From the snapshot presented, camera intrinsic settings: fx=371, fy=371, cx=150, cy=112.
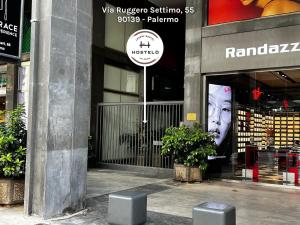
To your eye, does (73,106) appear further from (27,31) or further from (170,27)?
(170,27)

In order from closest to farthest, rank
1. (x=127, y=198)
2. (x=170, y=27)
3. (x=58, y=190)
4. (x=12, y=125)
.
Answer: (x=127, y=198) < (x=58, y=190) < (x=12, y=125) < (x=170, y=27)

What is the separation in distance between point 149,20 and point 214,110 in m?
7.53

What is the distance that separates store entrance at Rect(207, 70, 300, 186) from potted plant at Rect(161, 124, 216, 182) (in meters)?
1.06

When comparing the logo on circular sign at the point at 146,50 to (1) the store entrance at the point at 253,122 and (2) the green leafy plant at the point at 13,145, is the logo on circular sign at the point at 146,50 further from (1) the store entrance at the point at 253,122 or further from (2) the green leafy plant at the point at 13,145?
(2) the green leafy plant at the point at 13,145

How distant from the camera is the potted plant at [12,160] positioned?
7348 mm

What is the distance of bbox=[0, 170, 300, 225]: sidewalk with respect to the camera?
21.9ft

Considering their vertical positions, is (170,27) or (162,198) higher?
(170,27)

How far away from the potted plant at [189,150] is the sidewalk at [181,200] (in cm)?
42

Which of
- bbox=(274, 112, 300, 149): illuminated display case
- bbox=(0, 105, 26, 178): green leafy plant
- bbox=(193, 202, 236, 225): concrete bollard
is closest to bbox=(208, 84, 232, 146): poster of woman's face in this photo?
bbox=(274, 112, 300, 149): illuminated display case

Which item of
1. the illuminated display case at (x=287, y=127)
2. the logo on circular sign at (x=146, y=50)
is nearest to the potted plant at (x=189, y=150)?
the logo on circular sign at (x=146, y=50)

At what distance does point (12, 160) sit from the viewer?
7.35m

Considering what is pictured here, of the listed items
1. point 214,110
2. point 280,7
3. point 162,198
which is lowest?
point 162,198

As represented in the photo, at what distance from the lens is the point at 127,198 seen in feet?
20.1

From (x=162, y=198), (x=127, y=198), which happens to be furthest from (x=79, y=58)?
(x=162, y=198)
